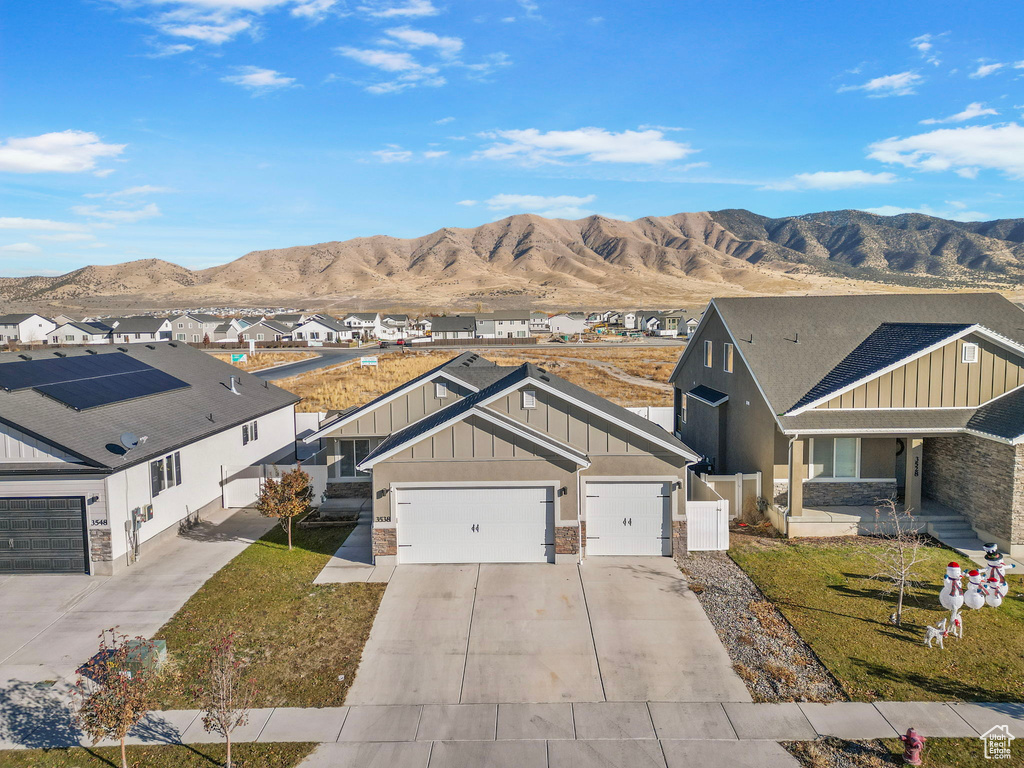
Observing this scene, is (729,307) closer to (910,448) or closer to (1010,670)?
(910,448)

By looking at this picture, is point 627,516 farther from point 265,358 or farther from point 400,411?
point 265,358

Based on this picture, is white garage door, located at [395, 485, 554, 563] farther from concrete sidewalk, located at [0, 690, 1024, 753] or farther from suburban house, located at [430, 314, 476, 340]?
suburban house, located at [430, 314, 476, 340]

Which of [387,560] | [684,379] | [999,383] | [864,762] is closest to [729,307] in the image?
[684,379]

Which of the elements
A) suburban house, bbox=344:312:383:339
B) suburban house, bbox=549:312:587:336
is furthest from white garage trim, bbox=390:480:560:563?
suburban house, bbox=549:312:587:336

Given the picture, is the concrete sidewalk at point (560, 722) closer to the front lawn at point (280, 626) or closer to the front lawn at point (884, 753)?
the front lawn at point (884, 753)

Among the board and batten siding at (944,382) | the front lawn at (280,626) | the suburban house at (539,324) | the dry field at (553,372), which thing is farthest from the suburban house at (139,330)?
the board and batten siding at (944,382)

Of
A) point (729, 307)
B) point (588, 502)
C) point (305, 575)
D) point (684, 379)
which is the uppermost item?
point (729, 307)

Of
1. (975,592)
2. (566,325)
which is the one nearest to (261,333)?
(566,325)
